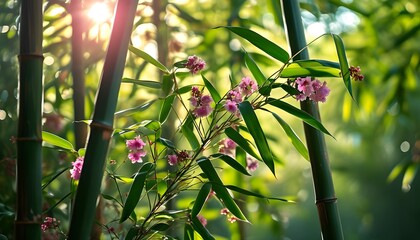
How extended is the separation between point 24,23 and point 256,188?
1364 mm

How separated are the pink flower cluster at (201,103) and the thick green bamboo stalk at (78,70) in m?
0.30

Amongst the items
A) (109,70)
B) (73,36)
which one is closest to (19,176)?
(109,70)

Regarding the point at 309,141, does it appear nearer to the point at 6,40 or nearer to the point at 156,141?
the point at 156,141

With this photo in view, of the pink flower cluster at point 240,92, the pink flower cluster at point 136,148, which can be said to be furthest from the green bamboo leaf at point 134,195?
the pink flower cluster at point 240,92

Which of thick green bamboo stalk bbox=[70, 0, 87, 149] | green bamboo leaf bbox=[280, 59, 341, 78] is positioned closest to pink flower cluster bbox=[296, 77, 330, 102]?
green bamboo leaf bbox=[280, 59, 341, 78]

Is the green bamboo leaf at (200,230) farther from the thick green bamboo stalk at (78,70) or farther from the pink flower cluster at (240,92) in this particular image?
the thick green bamboo stalk at (78,70)

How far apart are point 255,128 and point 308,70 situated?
Answer: 11 cm

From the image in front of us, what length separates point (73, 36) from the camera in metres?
1.16

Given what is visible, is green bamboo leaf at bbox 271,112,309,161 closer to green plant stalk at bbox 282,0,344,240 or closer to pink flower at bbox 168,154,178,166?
green plant stalk at bbox 282,0,344,240

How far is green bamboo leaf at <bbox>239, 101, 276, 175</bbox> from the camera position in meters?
0.79

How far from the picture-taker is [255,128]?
0.80 meters

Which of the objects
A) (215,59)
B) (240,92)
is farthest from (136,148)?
(215,59)

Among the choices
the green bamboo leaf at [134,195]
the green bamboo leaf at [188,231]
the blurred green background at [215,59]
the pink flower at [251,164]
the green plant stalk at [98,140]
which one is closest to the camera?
the green plant stalk at [98,140]

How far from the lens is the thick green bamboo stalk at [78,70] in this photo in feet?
3.64
